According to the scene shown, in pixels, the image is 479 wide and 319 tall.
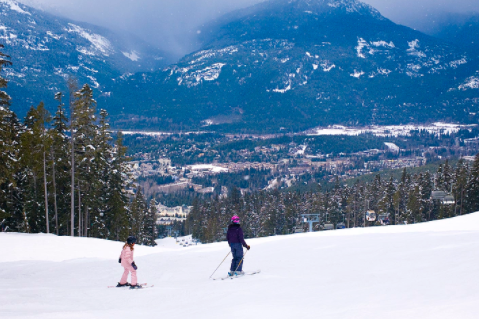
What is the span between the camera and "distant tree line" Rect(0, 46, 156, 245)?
2928 cm

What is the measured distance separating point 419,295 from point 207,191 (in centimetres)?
18210

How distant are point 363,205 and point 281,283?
6030cm

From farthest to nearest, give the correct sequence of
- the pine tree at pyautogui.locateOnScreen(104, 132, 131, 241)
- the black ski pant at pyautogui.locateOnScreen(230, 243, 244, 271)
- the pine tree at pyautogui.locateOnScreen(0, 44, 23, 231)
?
the pine tree at pyautogui.locateOnScreen(104, 132, 131, 241) → the pine tree at pyautogui.locateOnScreen(0, 44, 23, 231) → the black ski pant at pyautogui.locateOnScreen(230, 243, 244, 271)

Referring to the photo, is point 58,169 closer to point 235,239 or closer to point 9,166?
point 9,166

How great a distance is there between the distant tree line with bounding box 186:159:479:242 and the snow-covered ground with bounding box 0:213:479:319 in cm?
3558

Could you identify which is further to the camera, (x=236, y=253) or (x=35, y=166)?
(x=35, y=166)

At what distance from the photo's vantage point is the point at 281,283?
1144 cm

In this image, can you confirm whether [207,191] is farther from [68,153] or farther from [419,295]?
[419,295]

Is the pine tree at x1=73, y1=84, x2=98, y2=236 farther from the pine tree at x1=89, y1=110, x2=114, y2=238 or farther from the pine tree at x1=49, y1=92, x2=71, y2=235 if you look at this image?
the pine tree at x1=49, y1=92, x2=71, y2=235

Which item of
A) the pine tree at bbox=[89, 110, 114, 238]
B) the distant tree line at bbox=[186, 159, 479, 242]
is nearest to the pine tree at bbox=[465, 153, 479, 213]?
the distant tree line at bbox=[186, 159, 479, 242]

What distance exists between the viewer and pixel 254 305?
28.8 ft

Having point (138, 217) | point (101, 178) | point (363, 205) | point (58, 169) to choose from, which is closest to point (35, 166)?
point (58, 169)

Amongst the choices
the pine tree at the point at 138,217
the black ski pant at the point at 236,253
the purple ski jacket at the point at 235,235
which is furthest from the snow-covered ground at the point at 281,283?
the pine tree at the point at 138,217

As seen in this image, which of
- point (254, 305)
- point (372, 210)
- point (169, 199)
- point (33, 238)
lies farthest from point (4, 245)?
point (169, 199)
